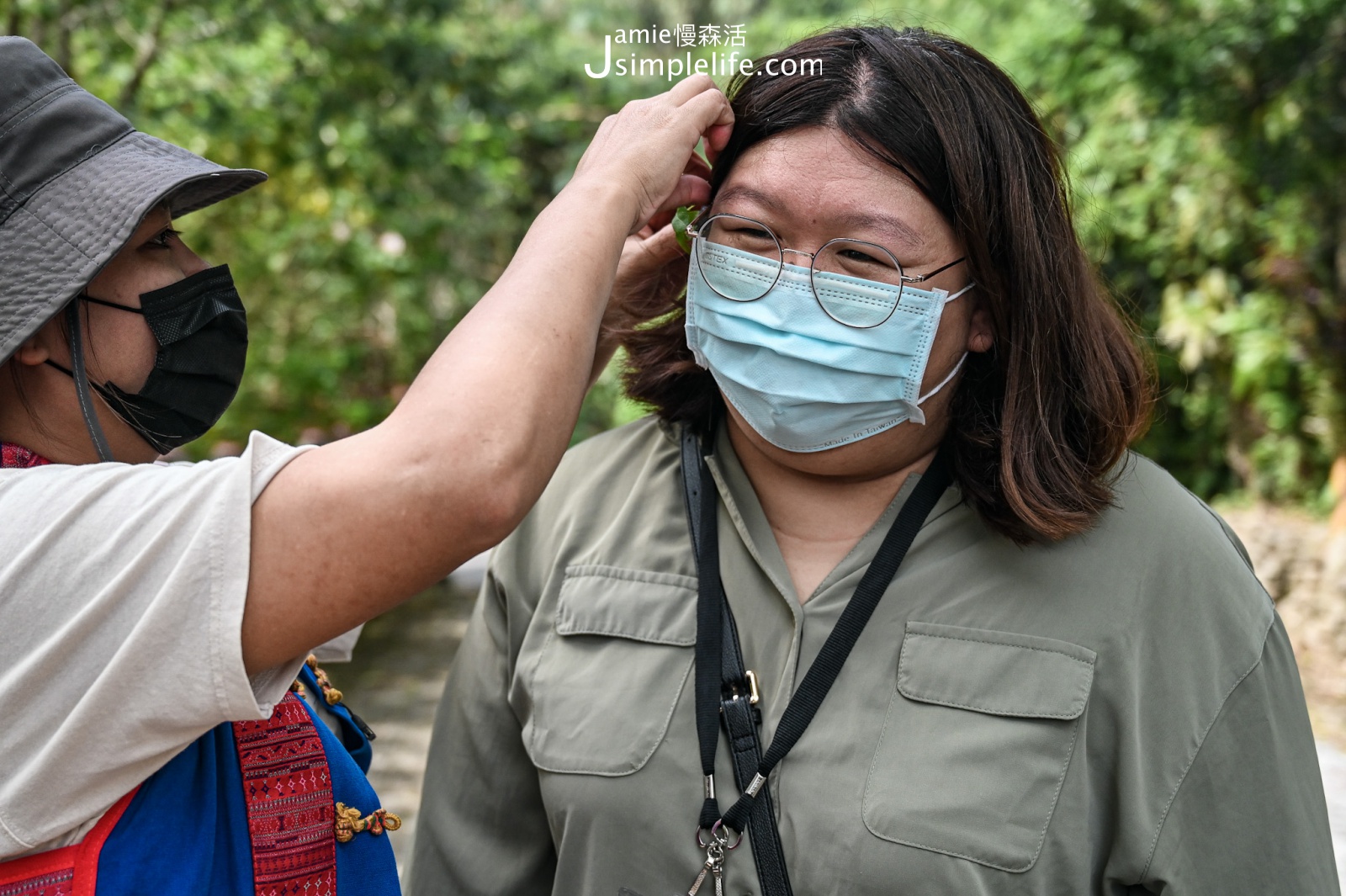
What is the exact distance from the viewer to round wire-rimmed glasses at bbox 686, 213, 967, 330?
6.24ft

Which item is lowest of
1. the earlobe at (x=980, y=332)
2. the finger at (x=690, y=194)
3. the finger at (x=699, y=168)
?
the earlobe at (x=980, y=332)

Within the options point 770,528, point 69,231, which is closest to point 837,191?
point 770,528

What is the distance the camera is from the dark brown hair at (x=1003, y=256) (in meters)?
1.88

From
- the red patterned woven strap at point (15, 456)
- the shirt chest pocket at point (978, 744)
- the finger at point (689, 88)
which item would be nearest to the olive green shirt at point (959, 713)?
the shirt chest pocket at point (978, 744)

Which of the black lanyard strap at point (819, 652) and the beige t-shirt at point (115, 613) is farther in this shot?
the black lanyard strap at point (819, 652)

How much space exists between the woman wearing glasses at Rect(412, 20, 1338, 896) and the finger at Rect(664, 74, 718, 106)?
0.57ft

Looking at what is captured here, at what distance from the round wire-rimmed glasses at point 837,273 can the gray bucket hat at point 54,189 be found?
35.5 inches

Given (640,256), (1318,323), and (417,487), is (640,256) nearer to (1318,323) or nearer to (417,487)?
(417,487)

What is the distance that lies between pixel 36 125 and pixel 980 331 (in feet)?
4.90

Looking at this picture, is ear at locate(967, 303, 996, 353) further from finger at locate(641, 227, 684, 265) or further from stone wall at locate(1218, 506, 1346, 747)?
stone wall at locate(1218, 506, 1346, 747)

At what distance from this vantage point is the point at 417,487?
3.87ft

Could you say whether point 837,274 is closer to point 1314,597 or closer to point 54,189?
point 54,189

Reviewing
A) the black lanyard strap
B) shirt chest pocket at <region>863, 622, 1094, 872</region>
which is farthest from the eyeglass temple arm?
shirt chest pocket at <region>863, 622, 1094, 872</region>

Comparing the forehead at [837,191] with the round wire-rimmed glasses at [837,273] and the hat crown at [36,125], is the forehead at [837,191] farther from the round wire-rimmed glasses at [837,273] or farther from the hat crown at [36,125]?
the hat crown at [36,125]
